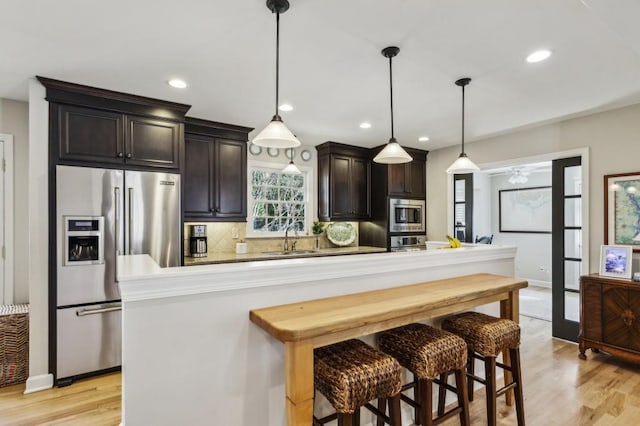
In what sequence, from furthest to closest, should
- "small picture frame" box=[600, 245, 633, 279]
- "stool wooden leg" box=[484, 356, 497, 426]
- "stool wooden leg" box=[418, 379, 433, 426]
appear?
"small picture frame" box=[600, 245, 633, 279] → "stool wooden leg" box=[484, 356, 497, 426] → "stool wooden leg" box=[418, 379, 433, 426]

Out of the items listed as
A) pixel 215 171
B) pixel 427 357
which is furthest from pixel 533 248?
pixel 215 171

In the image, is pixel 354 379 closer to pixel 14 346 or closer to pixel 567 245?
pixel 14 346

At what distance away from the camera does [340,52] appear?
231cm

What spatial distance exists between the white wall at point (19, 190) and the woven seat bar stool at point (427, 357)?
11.7 ft

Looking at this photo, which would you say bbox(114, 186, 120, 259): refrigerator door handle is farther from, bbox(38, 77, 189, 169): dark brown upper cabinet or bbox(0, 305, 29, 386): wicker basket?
bbox(0, 305, 29, 386): wicker basket

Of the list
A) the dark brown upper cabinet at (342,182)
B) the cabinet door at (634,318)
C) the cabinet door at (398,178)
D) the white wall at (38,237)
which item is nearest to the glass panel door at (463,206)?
the cabinet door at (398,178)

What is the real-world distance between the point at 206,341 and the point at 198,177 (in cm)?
275

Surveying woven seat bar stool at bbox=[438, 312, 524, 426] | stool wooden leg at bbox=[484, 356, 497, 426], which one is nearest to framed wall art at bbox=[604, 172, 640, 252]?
woven seat bar stool at bbox=[438, 312, 524, 426]

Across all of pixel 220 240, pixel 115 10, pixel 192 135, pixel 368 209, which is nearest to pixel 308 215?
pixel 368 209

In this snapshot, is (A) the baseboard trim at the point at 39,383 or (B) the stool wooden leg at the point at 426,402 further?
(A) the baseboard trim at the point at 39,383

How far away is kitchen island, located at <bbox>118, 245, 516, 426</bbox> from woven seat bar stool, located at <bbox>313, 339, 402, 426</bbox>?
282 millimetres

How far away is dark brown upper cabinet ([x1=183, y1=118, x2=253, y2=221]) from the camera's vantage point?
152 inches

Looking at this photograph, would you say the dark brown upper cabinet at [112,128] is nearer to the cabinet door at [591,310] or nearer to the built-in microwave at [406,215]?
the built-in microwave at [406,215]

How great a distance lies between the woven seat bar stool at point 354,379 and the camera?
146 centimetres
